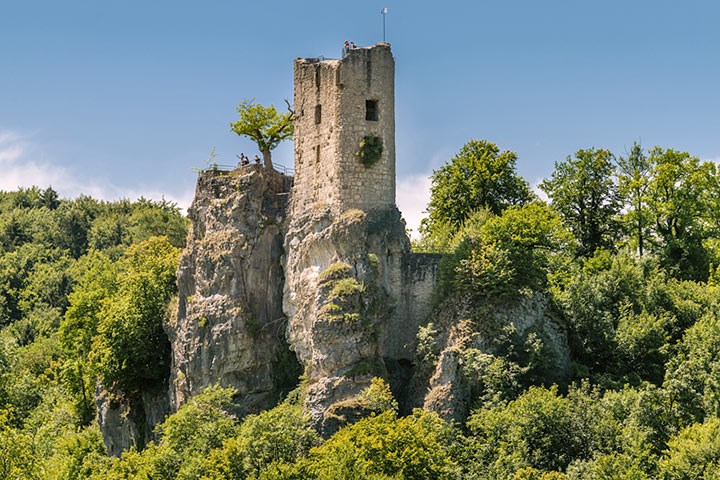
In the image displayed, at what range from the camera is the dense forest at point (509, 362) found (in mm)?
34719

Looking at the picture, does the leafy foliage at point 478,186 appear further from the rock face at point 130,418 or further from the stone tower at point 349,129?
the rock face at point 130,418

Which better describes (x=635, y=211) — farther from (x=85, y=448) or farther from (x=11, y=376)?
(x=11, y=376)

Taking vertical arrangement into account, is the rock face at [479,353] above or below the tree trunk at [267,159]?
below

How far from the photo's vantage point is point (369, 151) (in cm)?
3994

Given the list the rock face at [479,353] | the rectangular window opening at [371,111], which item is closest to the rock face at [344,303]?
the rock face at [479,353]

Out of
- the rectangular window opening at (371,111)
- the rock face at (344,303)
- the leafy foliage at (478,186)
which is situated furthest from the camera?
the leafy foliage at (478,186)

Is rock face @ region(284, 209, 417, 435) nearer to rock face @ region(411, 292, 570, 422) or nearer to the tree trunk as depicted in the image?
rock face @ region(411, 292, 570, 422)

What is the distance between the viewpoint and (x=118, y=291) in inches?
1973

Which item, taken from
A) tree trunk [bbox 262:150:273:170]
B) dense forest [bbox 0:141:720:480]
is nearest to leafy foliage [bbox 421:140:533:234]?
dense forest [bbox 0:141:720:480]

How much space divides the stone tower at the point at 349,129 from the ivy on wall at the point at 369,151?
14 cm

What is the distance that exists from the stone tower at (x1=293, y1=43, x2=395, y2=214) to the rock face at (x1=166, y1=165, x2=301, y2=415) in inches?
108

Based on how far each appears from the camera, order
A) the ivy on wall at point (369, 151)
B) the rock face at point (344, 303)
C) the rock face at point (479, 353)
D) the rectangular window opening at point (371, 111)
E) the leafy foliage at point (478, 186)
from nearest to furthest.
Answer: the rock face at point (479, 353) < the rock face at point (344, 303) < the ivy on wall at point (369, 151) < the rectangular window opening at point (371, 111) < the leafy foliage at point (478, 186)

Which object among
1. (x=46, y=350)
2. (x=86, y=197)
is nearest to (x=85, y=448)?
(x=46, y=350)

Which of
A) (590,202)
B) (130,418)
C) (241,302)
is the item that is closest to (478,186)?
(590,202)
